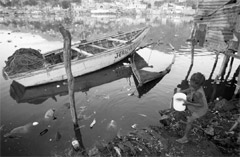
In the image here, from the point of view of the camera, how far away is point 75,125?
24.3 feet

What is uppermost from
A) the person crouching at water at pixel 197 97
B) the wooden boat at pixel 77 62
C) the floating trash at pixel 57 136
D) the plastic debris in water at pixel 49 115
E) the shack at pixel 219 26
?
the shack at pixel 219 26

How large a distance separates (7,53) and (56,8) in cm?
11174

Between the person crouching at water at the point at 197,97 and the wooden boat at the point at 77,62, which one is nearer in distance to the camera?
the person crouching at water at the point at 197,97

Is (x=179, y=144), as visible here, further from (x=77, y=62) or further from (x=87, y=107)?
(x=77, y=62)

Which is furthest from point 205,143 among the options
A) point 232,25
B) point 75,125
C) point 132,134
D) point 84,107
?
point 232,25

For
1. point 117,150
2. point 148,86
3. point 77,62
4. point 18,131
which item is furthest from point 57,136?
point 148,86

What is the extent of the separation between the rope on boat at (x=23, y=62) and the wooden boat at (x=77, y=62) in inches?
10.1

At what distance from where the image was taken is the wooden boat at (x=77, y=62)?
1056 cm

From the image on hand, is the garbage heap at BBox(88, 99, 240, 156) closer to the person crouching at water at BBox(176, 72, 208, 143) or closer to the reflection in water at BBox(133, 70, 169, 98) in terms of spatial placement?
the person crouching at water at BBox(176, 72, 208, 143)

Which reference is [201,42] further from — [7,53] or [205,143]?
[7,53]

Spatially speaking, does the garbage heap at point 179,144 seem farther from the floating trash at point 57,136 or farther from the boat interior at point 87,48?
the boat interior at point 87,48

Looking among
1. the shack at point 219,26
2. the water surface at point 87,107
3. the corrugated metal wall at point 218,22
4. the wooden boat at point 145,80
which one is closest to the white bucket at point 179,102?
the water surface at point 87,107

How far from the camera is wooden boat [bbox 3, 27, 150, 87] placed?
1056 cm

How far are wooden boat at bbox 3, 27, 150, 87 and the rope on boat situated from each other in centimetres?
26
